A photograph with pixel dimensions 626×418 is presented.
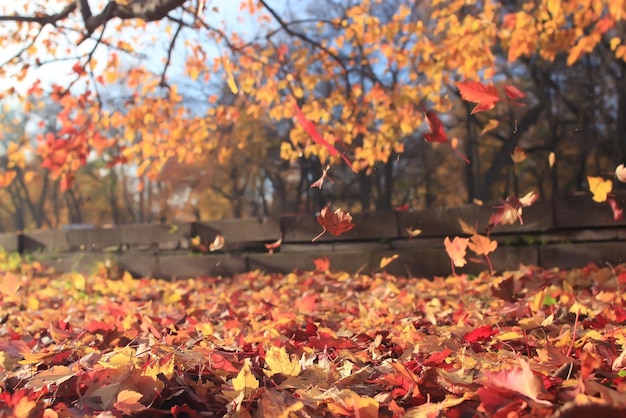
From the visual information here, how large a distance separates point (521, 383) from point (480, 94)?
144 centimetres

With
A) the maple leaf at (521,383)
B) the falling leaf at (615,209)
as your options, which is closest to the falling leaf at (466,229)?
the falling leaf at (615,209)

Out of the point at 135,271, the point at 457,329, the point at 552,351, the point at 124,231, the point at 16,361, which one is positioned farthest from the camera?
the point at 124,231

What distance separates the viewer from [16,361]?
71.3 inches

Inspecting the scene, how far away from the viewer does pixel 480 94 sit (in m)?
2.17

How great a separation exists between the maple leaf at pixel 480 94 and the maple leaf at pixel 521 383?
4.41ft

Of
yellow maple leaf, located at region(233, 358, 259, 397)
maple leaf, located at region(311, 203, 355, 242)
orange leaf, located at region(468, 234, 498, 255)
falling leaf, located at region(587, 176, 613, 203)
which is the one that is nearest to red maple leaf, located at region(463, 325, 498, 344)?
maple leaf, located at region(311, 203, 355, 242)

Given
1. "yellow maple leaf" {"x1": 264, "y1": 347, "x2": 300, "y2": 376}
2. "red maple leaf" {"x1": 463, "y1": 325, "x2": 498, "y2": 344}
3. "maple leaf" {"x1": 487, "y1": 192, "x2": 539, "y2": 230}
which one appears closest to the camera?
"yellow maple leaf" {"x1": 264, "y1": 347, "x2": 300, "y2": 376}

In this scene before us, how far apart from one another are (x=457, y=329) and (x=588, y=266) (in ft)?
8.12

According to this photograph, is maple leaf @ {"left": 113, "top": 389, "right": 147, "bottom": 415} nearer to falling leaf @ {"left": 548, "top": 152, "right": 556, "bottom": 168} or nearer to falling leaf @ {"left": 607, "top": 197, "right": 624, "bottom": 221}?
falling leaf @ {"left": 607, "top": 197, "right": 624, "bottom": 221}

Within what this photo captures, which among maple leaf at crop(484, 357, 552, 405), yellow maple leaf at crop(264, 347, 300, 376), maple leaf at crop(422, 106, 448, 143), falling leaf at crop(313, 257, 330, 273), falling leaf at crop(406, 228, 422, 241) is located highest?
maple leaf at crop(422, 106, 448, 143)

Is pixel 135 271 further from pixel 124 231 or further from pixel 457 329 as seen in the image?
pixel 457 329

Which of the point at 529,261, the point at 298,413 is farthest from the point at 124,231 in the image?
the point at 298,413

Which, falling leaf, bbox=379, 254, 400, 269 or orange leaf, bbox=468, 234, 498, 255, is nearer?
orange leaf, bbox=468, 234, 498, 255

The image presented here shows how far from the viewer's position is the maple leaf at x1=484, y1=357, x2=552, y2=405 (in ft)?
3.39
